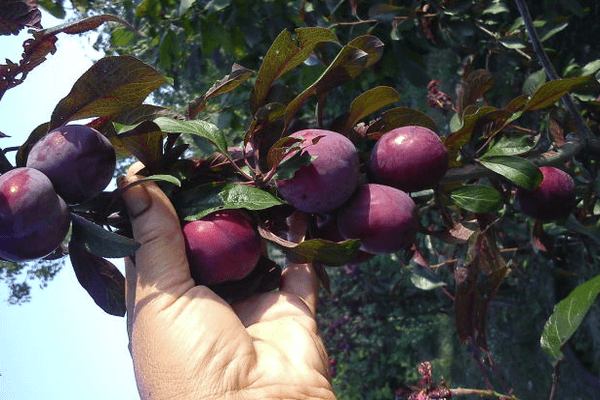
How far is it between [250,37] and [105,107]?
1507mm

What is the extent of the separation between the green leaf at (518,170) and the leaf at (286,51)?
34cm

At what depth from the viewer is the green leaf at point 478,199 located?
91cm

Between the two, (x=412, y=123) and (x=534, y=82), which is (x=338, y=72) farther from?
(x=534, y=82)

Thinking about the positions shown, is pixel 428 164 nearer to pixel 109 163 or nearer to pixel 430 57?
pixel 109 163

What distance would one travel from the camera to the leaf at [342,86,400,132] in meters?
0.87

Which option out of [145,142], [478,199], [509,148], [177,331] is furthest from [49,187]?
[509,148]

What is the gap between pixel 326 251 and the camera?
0.76 meters

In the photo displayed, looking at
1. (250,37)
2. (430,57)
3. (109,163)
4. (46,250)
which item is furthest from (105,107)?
(430,57)

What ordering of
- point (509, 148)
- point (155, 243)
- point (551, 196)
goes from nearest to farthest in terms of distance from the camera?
point (155, 243)
point (509, 148)
point (551, 196)

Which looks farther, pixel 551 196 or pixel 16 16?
pixel 551 196

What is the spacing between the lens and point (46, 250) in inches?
26.7

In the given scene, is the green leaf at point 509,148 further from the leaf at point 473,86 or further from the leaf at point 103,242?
the leaf at point 103,242

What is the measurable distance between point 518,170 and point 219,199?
0.49 m

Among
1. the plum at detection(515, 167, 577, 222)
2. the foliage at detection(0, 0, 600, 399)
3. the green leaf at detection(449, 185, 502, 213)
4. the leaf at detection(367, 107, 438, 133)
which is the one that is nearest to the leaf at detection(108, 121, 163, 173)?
the foliage at detection(0, 0, 600, 399)
